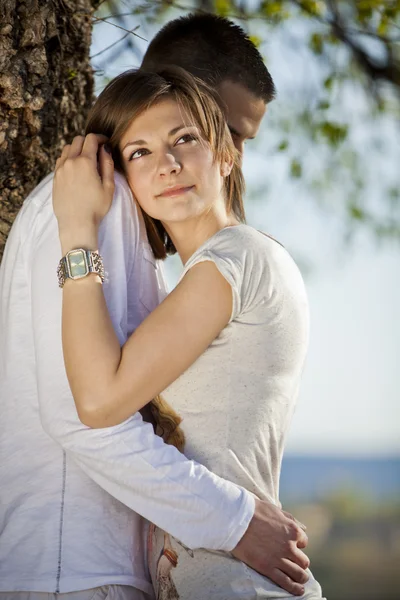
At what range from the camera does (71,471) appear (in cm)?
241

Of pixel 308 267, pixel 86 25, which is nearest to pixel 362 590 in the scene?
pixel 308 267

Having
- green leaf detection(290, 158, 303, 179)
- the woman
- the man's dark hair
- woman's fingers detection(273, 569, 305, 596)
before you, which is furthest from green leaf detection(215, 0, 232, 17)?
woman's fingers detection(273, 569, 305, 596)

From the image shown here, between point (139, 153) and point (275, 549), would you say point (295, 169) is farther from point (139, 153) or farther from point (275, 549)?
point (275, 549)

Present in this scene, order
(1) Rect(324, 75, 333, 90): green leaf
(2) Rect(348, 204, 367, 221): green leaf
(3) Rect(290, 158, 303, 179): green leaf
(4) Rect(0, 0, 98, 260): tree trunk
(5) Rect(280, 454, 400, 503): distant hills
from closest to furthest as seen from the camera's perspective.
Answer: (4) Rect(0, 0, 98, 260): tree trunk < (1) Rect(324, 75, 333, 90): green leaf < (3) Rect(290, 158, 303, 179): green leaf < (2) Rect(348, 204, 367, 221): green leaf < (5) Rect(280, 454, 400, 503): distant hills

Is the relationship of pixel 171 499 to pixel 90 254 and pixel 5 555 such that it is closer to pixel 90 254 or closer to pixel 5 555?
pixel 5 555

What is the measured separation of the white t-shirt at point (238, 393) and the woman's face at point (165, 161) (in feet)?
0.70

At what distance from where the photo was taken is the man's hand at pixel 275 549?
233cm

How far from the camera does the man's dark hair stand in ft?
10.9

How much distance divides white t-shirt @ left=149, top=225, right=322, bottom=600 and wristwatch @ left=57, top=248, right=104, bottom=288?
0.23 metres

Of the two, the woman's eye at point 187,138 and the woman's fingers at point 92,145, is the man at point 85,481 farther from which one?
the woman's eye at point 187,138

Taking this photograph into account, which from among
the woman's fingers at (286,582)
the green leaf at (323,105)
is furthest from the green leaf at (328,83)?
the woman's fingers at (286,582)

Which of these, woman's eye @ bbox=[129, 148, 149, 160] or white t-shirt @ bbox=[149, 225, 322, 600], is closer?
white t-shirt @ bbox=[149, 225, 322, 600]

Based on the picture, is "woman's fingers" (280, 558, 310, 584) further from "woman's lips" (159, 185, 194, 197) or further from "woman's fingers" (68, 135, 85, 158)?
"woman's fingers" (68, 135, 85, 158)

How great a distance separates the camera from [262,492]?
2.45 meters
